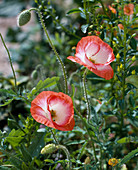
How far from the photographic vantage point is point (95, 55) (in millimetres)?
833

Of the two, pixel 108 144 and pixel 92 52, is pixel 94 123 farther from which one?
pixel 92 52

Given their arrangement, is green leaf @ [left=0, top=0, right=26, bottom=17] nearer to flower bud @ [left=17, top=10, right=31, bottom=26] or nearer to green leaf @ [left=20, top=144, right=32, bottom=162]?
flower bud @ [left=17, top=10, right=31, bottom=26]

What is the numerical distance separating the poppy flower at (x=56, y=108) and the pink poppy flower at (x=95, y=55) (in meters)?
0.11

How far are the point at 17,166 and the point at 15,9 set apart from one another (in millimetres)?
2350

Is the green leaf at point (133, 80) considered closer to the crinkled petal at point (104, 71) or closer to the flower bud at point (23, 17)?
the crinkled petal at point (104, 71)

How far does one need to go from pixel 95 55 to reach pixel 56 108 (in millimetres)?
211

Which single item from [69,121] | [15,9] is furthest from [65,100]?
[15,9]

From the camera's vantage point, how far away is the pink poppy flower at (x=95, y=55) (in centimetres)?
74

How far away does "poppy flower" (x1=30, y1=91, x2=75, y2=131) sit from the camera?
73 cm

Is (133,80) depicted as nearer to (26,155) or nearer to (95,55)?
(95,55)

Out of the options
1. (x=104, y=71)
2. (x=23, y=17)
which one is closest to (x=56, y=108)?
(x=104, y=71)

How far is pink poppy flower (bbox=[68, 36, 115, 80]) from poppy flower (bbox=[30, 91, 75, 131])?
4.5 inches

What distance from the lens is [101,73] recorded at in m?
0.74

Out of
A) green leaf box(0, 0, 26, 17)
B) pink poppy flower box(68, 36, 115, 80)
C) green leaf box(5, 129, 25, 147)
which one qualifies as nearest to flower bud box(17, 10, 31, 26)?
pink poppy flower box(68, 36, 115, 80)
